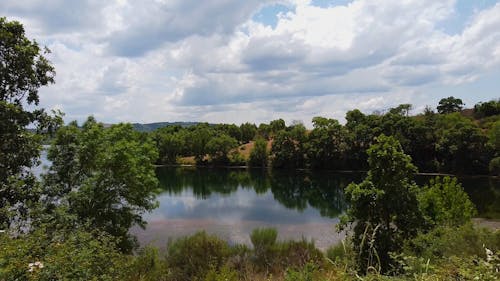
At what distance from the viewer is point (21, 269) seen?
4480 millimetres

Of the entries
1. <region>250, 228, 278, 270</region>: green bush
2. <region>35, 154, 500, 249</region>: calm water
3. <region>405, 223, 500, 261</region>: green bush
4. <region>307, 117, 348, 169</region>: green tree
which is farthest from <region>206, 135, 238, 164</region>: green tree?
<region>405, 223, 500, 261</region>: green bush

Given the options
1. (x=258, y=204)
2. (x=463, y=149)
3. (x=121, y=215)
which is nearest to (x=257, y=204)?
(x=258, y=204)

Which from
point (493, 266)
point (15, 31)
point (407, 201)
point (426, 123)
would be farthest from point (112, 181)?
point (426, 123)

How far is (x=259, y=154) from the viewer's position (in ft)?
270

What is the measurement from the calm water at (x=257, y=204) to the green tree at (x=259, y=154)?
9611 millimetres

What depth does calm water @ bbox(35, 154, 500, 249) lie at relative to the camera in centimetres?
2872

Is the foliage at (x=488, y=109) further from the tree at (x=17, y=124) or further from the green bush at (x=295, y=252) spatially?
the tree at (x=17, y=124)

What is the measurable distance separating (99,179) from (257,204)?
89.8 feet

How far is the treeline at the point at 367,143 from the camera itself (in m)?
60.5

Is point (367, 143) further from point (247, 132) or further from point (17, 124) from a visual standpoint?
point (17, 124)

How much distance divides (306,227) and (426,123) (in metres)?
48.8

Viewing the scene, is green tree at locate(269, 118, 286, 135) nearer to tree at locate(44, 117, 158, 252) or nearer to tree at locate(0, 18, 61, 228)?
tree at locate(44, 117, 158, 252)

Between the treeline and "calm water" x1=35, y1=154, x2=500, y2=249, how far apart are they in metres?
5.09

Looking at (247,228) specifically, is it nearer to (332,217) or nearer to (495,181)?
(332,217)
